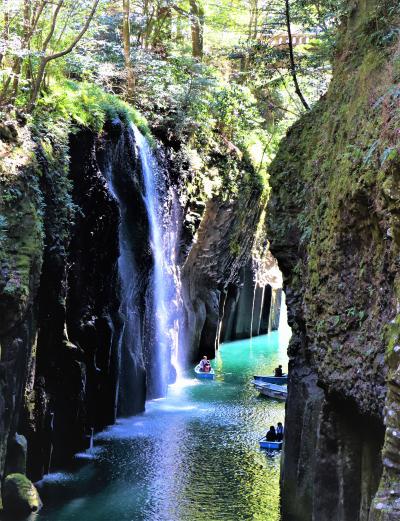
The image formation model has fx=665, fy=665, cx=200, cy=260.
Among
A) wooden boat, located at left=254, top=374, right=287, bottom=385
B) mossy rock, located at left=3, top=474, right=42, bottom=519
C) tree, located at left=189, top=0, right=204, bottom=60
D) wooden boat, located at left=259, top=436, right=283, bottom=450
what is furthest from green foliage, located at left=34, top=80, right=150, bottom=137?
wooden boat, located at left=254, top=374, right=287, bottom=385

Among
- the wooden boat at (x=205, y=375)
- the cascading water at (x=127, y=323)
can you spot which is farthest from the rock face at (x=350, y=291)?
the wooden boat at (x=205, y=375)

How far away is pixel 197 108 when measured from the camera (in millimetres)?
24641

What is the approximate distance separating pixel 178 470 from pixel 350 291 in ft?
24.3

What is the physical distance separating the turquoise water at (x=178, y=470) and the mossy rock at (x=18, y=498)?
0.26 metres

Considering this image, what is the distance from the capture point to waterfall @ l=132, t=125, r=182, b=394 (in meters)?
21.8

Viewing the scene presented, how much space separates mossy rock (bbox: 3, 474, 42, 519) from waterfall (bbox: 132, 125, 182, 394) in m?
10.5

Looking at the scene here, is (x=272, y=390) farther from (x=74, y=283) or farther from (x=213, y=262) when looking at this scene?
(x=74, y=283)

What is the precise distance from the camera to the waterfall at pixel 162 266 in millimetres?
21797

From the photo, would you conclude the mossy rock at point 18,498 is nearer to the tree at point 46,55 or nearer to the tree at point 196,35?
the tree at point 46,55

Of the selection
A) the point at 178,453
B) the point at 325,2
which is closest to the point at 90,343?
the point at 178,453

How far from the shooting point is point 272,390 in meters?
23.9

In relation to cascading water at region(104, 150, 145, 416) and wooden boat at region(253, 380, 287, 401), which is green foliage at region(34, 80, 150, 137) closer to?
cascading water at region(104, 150, 145, 416)

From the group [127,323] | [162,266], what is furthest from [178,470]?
[162,266]

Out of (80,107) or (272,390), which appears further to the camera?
(272,390)
